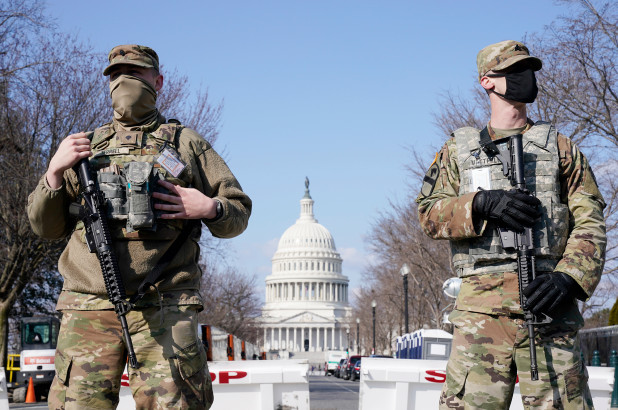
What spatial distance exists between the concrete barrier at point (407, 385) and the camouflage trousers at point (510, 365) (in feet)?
10.5

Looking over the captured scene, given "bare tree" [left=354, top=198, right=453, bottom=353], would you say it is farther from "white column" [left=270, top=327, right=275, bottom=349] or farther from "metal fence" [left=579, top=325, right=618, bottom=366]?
"white column" [left=270, top=327, right=275, bottom=349]

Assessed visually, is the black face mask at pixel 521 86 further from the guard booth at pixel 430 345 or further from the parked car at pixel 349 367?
the parked car at pixel 349 367

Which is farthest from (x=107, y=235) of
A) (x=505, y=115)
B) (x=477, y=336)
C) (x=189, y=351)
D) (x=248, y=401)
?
(x=248, y=401)

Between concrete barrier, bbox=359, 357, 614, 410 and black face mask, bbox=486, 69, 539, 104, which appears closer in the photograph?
black face mask, bbox=486, 69, 539, 104

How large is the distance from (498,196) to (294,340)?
524ft

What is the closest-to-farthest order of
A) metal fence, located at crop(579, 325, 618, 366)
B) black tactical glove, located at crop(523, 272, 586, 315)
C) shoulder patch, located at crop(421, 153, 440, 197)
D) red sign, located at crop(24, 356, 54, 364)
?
1. black tactical glove, located at crop(523, 272, 586, 315)
2. shoulder patch, located at crop(421, 153, 440, 197)
3. metal fence, located at crop(579, 325, 618, 366)
4. red sign, located at crop(24, 356, 54, 364)

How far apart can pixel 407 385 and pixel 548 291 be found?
3700 millimetres

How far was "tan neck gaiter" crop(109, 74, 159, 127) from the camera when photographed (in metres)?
4.42

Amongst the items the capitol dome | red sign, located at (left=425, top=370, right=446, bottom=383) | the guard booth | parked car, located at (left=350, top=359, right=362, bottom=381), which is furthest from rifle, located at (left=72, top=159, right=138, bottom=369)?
the capitol dome

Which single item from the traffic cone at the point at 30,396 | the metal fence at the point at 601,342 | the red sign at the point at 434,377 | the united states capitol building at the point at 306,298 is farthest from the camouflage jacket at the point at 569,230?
the united states capitol building at the point at 306,298

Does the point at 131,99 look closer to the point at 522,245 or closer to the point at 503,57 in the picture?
the point at 503,57

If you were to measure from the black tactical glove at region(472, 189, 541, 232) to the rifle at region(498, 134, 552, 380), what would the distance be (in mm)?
36

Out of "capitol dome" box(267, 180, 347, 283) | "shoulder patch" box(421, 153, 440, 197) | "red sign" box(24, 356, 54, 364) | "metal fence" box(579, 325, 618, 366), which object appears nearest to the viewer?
"shoulder patch" box(421, 153, 440, 197)

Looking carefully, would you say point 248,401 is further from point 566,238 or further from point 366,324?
point 366,324
